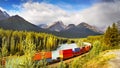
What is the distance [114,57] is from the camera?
7100 centimetres

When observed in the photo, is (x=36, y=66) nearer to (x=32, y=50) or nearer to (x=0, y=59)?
(x=32, y=50)

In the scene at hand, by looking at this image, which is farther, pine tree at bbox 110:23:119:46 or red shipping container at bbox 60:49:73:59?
pine tree at bbox 110:23:119:46

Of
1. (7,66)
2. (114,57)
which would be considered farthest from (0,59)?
(114,57)

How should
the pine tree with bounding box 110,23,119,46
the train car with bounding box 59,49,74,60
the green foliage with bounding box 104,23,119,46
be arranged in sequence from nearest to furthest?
1. the train car with bounding box 59,49,74,60
2. the pine tree with bounding box 110,23,119,46
3. the green foliage with bounding box 104,23,119,46

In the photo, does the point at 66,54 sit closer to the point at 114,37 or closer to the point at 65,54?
the point at 65,54

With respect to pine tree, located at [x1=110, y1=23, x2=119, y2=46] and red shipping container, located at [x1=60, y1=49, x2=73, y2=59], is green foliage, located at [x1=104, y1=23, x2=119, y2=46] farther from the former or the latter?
red shipping container, located at [x1=60, y1=49, x2=73, y2=59]

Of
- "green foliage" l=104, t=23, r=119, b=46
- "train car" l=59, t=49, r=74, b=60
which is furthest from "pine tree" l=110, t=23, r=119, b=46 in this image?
"train car" l=59, t=49, r=74, b=60

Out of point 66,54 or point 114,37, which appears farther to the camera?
point 114,37

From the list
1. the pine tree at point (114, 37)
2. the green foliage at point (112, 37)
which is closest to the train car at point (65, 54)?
the green foliage at point (112, 37)

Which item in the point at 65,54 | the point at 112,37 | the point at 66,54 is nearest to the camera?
the point at 65,54

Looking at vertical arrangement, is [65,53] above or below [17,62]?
below

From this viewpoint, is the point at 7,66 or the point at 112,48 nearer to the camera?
the point at 7,66

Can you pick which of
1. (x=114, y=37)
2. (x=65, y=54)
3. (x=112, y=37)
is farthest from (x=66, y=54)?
(x=114, y=37)

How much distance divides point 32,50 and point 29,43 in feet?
1.28
